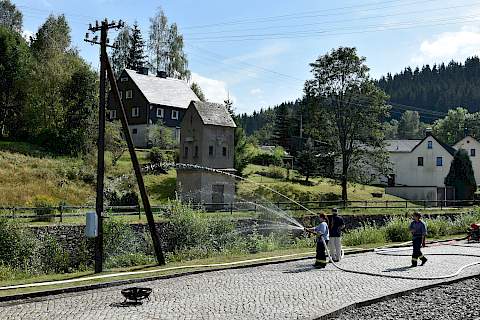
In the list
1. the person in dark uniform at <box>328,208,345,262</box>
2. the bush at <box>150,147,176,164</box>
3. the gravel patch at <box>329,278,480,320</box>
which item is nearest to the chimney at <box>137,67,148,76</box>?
the bush at <box>150,147,176,164</box>

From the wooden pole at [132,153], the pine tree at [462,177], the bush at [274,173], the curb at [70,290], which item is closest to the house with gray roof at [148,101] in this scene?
the bush at [274,173]

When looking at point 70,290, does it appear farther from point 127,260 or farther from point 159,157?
point 159,157

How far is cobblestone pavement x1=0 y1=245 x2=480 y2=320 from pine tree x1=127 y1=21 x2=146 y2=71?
72635 millimetres

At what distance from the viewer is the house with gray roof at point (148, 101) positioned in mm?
72312

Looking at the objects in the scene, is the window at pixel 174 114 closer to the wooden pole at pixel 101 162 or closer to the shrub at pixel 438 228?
the shrub at pixel 438 228

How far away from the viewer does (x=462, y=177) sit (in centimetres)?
6619

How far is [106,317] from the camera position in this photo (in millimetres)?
11211

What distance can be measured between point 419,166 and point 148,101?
116ft

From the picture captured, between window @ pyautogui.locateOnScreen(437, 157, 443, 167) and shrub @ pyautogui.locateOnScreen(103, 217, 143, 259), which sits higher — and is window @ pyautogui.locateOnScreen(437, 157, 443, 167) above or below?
above

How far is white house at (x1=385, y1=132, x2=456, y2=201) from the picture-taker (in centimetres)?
7106

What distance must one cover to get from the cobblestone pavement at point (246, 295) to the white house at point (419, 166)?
172 ft

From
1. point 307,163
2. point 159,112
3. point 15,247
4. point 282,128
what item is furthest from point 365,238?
point 282,128

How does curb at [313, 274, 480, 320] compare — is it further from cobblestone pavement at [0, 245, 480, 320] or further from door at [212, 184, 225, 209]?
door at [212, 184, 225, 209]

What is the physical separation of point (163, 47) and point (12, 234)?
59.9 metres
